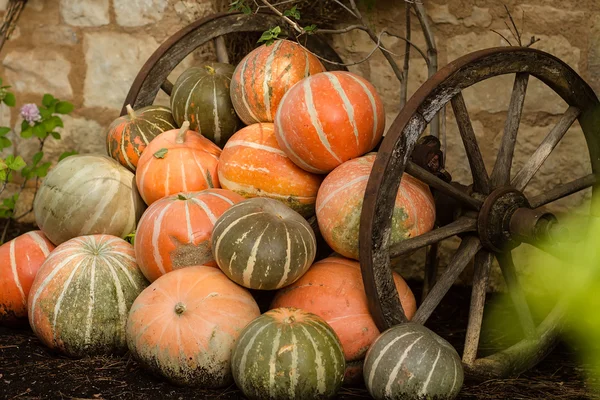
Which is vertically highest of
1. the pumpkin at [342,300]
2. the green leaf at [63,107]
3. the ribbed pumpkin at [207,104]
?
the ribbed pumpkin at [207,104]

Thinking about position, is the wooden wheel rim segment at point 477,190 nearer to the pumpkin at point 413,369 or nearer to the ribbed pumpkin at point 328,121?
the pumpkin at point 413,369

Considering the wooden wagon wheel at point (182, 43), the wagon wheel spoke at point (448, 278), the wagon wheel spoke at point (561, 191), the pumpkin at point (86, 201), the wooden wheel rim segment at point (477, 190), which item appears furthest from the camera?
the wooden wagon wheel at point (182, 43)

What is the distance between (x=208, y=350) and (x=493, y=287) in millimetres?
1766

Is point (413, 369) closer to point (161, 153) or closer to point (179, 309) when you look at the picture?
point (179, 309)

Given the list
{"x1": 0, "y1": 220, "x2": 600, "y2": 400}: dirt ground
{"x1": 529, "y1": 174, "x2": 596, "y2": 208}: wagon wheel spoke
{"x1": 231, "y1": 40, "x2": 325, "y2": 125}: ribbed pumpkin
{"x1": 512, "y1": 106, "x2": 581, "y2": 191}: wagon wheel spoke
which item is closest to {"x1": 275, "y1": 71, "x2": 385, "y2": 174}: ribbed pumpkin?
{"x1": 231, "y1": 40, "x2": 325, "y2": 125}: ribbed pumpkin

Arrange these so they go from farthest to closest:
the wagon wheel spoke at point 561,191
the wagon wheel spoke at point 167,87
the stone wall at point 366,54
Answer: the wagon wheel spoke at point 167,87
the stone wall at point 366,54
the wagon wheel spoke at point 561,191

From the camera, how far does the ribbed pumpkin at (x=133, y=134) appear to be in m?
3.71

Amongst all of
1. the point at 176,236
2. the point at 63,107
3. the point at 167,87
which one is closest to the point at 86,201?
the point at 176,236

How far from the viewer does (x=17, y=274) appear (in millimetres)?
3439

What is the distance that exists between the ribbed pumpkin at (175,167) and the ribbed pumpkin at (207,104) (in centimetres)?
18

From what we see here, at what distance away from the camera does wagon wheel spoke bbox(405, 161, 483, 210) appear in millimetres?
2797

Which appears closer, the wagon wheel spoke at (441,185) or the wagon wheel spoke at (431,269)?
the wagon wheel spoke at (441,185)

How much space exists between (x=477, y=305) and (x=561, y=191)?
25.4 inches

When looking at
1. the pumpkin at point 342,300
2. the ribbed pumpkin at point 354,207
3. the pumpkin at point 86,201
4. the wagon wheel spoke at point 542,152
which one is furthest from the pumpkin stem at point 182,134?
the wagon wheel spoke at point 542,152
